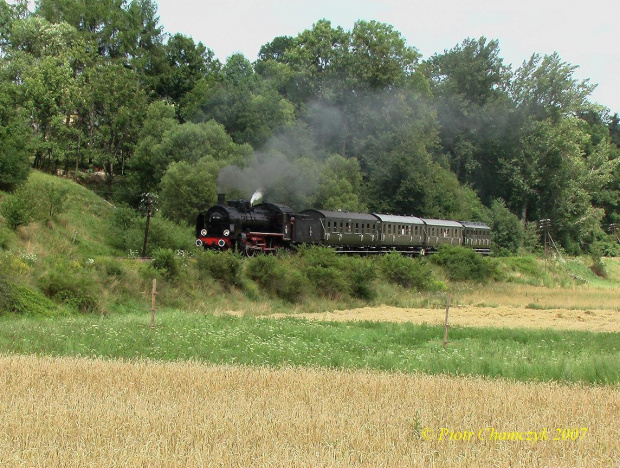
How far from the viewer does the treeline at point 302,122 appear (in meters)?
54.1

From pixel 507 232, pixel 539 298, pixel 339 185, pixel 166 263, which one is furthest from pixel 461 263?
pixel 166 263

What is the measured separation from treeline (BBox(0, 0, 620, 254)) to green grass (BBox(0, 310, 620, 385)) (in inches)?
946

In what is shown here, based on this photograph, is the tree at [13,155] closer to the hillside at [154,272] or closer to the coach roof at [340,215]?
the hillside at [154,272]

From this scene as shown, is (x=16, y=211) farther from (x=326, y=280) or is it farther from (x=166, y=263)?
(x=326, y=280)

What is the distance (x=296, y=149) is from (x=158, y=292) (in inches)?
1288

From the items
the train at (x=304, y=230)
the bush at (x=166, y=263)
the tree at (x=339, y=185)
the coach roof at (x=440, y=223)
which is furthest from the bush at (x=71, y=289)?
the coach roof at (x=440, y=223)

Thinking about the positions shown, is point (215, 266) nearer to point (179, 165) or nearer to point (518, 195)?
point (179, 165)

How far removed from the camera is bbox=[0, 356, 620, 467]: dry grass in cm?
852

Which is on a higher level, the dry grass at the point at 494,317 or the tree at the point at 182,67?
the tree at the point at 182,67

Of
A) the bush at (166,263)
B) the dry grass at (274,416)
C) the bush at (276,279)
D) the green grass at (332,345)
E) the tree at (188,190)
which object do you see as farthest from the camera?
the tree at (188,190)

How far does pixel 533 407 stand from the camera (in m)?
11.6

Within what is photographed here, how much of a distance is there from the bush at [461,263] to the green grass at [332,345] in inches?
1018

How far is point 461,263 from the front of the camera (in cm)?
5106

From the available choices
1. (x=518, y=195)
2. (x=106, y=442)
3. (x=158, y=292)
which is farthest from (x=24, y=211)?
(x=518, y=195)
